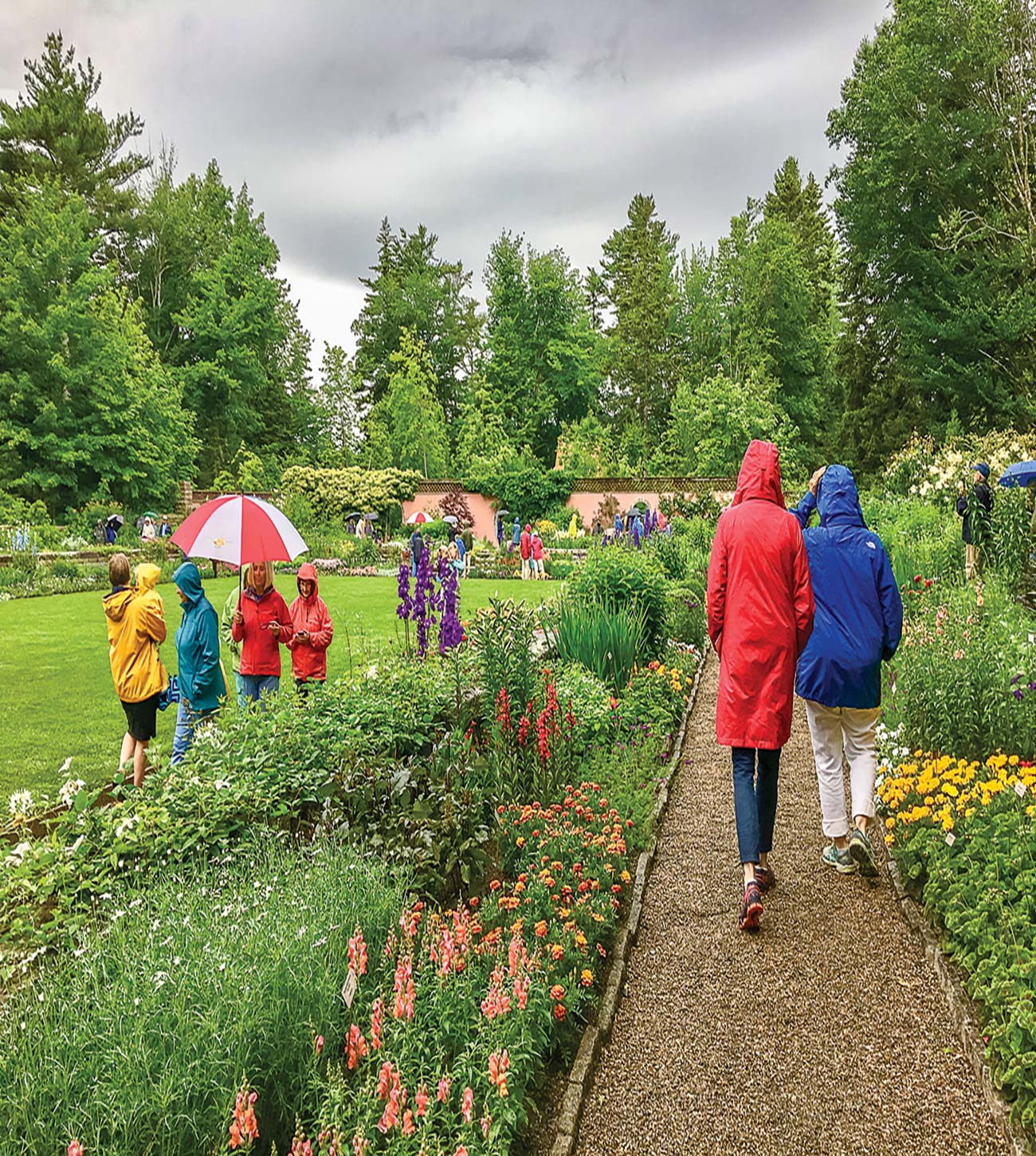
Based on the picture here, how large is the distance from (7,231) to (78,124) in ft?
36.0

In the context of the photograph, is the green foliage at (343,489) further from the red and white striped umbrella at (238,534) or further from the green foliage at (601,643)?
the red and white striped umbrella at (238,534)

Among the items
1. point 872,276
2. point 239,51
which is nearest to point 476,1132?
point 239,51

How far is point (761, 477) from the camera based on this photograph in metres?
3.60

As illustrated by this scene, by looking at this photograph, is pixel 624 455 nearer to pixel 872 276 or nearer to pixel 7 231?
pixel 872 276

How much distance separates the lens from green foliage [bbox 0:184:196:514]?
77.5ft

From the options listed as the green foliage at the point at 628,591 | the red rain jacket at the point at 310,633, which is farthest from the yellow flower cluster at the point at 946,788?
the red rain jacket at the point at 310,633

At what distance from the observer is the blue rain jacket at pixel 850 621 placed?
361cm

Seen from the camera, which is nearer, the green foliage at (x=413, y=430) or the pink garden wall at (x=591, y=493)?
the pink garden wall at (x=591, y=493)

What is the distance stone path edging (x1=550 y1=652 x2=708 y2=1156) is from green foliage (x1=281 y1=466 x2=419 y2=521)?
933 inches

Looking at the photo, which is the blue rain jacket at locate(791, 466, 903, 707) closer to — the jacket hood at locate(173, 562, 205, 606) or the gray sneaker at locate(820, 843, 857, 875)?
the gray sneaker at locate(820, 843, 857, 875)

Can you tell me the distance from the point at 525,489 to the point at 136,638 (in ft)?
78.1

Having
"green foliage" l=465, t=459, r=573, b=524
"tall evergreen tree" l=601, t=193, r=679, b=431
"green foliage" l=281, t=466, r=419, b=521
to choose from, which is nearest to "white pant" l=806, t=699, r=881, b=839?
"green foliage" l=281, t=466, r=419, b=521

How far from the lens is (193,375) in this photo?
34.3 meters

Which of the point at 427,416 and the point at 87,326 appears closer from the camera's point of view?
the point at 87,326
